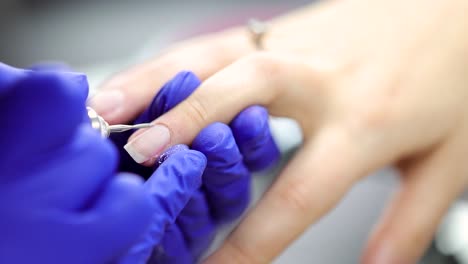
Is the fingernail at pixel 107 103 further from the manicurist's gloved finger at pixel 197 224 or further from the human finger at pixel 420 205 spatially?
the human finger at pixel 420 205

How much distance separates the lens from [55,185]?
410mm

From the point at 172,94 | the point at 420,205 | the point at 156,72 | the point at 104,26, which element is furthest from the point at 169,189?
the point at 104,26

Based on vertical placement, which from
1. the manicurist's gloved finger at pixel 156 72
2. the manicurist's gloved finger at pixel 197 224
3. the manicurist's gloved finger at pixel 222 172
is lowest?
the manicurist's gloved finger at pixel 197 224

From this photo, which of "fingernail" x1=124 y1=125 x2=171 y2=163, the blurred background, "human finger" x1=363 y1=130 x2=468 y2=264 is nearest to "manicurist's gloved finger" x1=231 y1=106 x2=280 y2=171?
"fingernail" x1=124 y1=125 x2=171 y2=163

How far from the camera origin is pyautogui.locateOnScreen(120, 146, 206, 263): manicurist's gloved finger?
52 centimetres

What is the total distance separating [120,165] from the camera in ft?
2.24

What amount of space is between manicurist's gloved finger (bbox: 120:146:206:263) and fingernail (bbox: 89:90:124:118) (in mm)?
222

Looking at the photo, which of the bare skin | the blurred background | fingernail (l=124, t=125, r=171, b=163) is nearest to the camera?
fingernail (l=124, t=125, r=171, b=163)

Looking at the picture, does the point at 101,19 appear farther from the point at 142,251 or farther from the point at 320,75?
the point at 142,251

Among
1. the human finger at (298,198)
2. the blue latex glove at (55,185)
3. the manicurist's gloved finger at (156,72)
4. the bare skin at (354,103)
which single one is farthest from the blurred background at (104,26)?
the blue latex glove at (55,185)

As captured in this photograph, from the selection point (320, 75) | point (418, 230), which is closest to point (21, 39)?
point (320, 75)

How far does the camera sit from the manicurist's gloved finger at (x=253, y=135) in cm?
69

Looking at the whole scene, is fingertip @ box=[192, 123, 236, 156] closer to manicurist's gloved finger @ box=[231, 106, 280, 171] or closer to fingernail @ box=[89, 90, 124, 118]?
manicurist's gloved finger @ box=[231, 106, 280, 171]

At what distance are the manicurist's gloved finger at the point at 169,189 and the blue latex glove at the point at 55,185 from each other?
0.08 metres
